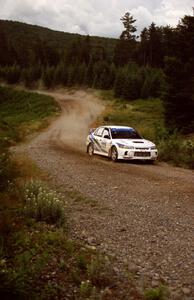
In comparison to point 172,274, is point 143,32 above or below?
above

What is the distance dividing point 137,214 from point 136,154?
10.2m

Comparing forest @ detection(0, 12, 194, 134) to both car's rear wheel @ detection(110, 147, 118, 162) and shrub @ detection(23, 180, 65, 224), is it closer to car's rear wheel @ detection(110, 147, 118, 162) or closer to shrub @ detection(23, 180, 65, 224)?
car's rear wheel @ detection(110, 147, 118, 162)

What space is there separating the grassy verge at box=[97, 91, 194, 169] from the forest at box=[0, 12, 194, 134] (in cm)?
208

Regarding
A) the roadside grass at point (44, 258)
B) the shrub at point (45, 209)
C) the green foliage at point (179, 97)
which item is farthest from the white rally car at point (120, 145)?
the green foliage at point (179, 97)

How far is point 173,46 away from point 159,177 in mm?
22668

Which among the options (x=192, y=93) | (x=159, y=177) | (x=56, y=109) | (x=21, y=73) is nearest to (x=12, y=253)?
(x=159, y=177)

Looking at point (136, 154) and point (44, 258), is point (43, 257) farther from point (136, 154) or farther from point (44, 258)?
point (136, 154)

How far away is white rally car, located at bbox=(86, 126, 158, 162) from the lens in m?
22.2

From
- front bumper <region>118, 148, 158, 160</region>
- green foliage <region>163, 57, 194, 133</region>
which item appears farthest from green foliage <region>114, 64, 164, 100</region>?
front bumper <region>118, 148, 158, 160</region>

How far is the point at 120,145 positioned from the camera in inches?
886

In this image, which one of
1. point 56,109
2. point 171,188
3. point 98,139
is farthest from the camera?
point 56,109

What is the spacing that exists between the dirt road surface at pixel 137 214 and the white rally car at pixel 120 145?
1.61ft

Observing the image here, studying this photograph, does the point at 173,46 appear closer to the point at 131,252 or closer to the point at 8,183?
the point at 8,183

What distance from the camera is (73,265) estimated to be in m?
8.27
